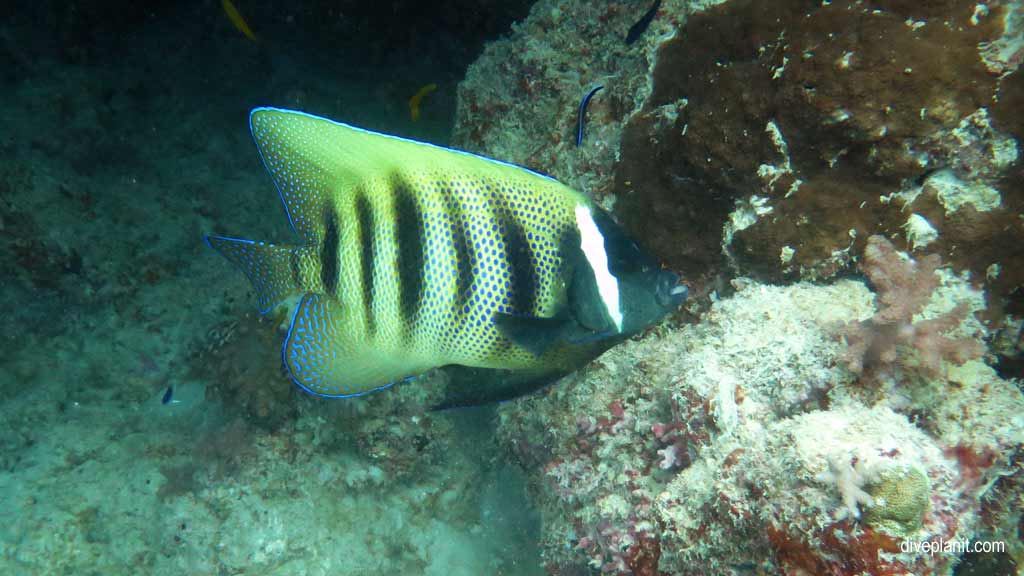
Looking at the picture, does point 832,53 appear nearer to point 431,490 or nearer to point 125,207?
point 431,490

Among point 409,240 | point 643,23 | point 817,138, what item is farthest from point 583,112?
point 409,240

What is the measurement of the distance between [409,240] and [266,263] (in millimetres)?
658

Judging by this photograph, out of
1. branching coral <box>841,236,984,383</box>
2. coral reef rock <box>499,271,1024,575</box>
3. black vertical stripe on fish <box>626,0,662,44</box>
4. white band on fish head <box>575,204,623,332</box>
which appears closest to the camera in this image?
coral reef rock <box>499,271,1024,575</box>

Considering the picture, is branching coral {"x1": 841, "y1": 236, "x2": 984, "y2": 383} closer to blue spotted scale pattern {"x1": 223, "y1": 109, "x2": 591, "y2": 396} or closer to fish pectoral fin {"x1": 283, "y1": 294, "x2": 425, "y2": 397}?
blue spotted scale pattern {"x1": 223, "y1": 109, "x2": 591, "y2": 396}

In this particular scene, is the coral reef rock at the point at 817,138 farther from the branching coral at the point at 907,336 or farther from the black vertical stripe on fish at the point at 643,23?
the branching coral at the point at 907,336

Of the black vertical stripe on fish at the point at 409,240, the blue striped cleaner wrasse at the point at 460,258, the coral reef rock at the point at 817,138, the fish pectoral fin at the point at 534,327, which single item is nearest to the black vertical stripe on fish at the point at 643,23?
the coral reef rock at the point at 817,138

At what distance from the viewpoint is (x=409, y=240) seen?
1.94 m

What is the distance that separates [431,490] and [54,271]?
14.9ft

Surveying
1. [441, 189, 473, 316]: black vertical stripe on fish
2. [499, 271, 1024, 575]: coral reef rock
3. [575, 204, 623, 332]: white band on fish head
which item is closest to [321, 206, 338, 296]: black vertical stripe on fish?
[441, 189, 473, 316]: black vertical stripe on fish

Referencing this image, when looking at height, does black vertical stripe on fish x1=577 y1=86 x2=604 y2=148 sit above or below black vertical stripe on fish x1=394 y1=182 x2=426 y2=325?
above

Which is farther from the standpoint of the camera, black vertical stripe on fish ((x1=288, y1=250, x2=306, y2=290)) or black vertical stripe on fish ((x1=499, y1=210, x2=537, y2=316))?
black vertical stripe on fish ((x1=288, y1=250, x2=306, y2=290))

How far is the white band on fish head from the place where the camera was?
1847mm

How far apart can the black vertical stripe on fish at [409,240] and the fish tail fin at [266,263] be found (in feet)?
1.60

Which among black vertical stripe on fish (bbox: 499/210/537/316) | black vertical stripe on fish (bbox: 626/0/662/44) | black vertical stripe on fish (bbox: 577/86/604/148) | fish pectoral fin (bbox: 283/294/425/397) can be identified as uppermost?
black vertical stripe on fish (bbox: 626/0/662/44)
